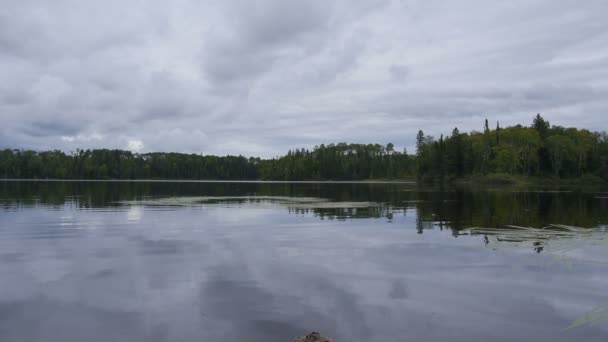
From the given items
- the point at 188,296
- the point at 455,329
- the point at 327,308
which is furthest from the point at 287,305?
the point at 455,329

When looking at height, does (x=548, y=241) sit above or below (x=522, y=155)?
below

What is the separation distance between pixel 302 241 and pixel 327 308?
457 inches

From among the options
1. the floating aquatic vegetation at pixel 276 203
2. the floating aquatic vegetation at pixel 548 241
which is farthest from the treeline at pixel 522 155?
the floating aquatic vegetation at pixel 548 241

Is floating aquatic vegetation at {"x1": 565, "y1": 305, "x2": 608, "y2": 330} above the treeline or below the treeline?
below

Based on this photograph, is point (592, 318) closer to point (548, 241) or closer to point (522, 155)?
point (548, 241)

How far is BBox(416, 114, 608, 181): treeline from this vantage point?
480 ft

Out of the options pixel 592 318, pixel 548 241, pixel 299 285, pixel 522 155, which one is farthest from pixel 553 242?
pixel 522 155

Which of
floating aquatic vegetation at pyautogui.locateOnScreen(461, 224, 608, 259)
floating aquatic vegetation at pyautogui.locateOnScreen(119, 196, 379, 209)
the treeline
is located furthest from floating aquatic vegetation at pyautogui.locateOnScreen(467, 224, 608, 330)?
the treeline

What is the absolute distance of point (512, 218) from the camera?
34.4 meters

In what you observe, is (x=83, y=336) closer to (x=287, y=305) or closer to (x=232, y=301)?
(x=232, y=301)

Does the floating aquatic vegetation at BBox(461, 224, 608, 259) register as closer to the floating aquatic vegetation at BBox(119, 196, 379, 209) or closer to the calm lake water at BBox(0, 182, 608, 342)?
the calm lake water at BBox(0, 182, 608, 342)

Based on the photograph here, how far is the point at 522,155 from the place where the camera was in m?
151

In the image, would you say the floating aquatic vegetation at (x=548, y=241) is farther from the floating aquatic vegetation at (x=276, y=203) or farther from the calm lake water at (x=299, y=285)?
the floating aquatic vegetation at (x=276, y=203)

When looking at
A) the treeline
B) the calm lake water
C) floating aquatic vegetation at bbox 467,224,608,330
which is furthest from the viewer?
the treeline
